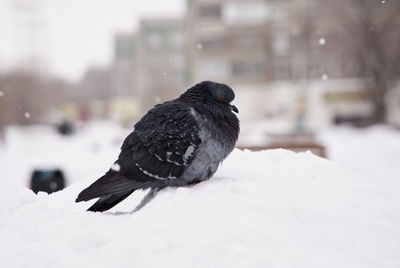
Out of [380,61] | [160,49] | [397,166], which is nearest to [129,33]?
[160,49]

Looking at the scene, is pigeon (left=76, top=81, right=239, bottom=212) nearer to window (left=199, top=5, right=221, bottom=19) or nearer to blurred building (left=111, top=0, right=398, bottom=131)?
blurred building (left=111, top=0, right=398, bottom=131)

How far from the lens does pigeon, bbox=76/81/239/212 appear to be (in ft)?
13.7

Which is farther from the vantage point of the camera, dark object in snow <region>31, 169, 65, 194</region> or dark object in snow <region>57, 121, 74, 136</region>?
dark object in snow <region>57, 121, 74, 136</region>

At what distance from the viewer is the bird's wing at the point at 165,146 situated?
4.18m

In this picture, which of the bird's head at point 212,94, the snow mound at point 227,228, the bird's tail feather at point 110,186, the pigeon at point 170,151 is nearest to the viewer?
the snow mound at point 227,228

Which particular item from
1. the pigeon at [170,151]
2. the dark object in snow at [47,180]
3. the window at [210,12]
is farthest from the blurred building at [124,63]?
the pigeon at [170,151]

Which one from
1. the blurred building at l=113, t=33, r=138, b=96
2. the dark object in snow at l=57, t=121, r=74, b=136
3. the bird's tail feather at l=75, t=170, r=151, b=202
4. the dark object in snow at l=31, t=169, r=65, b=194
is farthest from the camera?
the blurred building at l=113, t=33, r=138, b=96

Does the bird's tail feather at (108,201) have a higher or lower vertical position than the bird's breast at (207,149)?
lower

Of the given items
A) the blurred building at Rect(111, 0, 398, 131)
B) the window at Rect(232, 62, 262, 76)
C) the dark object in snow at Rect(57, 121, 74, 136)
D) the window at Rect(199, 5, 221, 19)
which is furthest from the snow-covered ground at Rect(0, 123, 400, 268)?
the window at Rect(199, 5, 221, 19)

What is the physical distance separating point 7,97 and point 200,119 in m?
40.6

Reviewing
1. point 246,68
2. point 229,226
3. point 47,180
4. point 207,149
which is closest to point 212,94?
point 207,149

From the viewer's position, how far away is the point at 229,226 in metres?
3.61

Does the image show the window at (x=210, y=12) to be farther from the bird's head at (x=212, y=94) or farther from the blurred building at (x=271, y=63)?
the bird's head at (x=212, y=94)

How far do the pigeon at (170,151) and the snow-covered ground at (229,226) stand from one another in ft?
0.45
